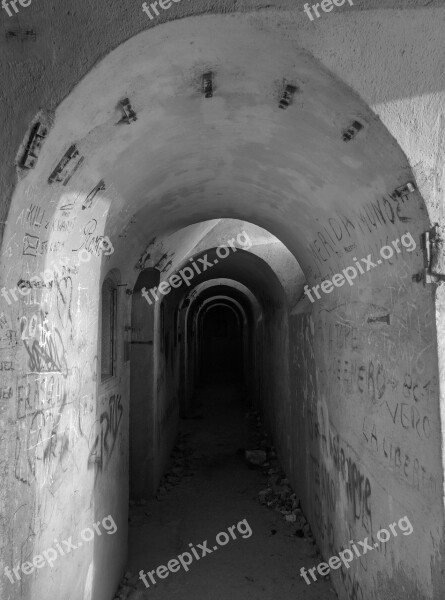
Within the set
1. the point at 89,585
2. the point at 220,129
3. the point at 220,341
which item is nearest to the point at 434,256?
the point at 220,129

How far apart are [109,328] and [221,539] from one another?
323cm

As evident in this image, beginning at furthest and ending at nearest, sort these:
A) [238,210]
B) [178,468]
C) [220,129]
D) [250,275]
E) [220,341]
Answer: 1. [220,341]
2. [250,275]
3. [178,468]
4. [238,210]
5. [220,129]

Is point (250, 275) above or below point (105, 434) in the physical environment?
above

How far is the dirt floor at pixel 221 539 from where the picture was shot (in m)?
4.91

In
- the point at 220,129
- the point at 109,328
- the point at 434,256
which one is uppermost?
the point at 220,129

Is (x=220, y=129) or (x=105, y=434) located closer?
(x=220, y=129)

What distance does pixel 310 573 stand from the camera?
518 centimetres

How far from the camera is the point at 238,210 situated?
6.15 metres

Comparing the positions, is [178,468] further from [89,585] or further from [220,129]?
[220,129]

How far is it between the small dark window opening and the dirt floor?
236 centimetres

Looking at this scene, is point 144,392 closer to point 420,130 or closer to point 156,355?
point 156,355

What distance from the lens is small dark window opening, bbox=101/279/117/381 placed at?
4.98 metres

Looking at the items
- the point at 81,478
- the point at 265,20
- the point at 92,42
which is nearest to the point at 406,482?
the point at 81,478

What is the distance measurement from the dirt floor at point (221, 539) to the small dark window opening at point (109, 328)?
2359mm
